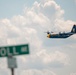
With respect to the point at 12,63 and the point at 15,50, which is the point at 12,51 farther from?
the point at 12,63

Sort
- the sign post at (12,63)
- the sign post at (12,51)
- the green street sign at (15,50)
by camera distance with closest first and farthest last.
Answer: the sign post at (12,63)
the sign post at (12,51)
the green street sign at (15,50)

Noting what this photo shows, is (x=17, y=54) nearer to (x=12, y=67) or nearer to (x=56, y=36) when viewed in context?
(x=12, y=67)

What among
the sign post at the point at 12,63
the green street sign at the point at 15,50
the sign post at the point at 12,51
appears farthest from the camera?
the green street sign at the point at 15,50

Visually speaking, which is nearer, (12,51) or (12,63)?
(12,63)

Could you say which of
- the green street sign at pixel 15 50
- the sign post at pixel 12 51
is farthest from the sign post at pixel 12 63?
the green street sign at pixel 15 50

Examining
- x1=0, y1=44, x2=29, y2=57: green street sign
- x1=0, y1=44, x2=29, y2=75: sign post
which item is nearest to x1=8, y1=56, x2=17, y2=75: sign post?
x1=0, y1=44, x2=29, y2=75: sign post

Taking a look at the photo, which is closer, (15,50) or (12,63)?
(12,63)

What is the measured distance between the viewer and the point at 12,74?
21500mm

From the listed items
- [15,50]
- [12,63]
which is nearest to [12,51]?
[15,50]

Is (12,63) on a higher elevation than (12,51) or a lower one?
lower

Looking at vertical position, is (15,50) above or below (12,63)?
above

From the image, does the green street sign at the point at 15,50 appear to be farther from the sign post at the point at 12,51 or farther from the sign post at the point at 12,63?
the sign post at the point at 12,63

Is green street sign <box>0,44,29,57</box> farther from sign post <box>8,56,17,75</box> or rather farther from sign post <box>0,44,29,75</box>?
sign post <box>8,56,17,75</box>

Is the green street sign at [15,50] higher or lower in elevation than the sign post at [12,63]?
higher
